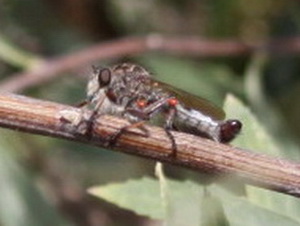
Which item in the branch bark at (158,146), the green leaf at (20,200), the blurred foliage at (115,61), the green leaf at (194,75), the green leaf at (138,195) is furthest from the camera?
the green leaf at (194,75)

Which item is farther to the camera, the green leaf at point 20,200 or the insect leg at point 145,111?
the green leaf at point 20,200

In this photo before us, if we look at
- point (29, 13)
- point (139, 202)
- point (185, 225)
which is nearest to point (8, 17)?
point (29, 13)

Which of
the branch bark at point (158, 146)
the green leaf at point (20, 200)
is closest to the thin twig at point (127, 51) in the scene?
the green leaf at point (20, 200)

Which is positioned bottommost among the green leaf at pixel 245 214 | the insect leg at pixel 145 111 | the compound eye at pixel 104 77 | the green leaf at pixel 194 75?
the green leaf at pixel 245 214

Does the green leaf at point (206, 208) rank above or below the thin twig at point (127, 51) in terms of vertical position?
below

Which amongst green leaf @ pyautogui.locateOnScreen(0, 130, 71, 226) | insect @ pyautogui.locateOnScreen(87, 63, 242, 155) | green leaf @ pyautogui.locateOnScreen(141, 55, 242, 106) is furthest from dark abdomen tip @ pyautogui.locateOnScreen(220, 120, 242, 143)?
green leaf @ pyautogui.locateOnScreen(141, 55, 242, 106)

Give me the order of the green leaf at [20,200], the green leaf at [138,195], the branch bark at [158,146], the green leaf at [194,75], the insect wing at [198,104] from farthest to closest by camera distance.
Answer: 1. the green leaf at [194,75]
2. the green leaf at [20,200]
3. the green leaf at [138,195]
4. the insect wing at [198,104]
5. the branch bark at [158,146]

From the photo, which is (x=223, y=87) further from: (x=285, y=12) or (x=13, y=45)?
(x=13, y=45)

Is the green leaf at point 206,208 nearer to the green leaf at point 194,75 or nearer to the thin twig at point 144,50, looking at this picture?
the thin twig at point 144,50
